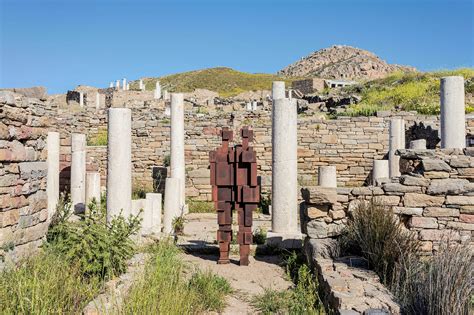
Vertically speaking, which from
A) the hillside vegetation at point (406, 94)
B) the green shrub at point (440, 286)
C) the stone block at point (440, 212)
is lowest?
the green shrub at point (440, 286)

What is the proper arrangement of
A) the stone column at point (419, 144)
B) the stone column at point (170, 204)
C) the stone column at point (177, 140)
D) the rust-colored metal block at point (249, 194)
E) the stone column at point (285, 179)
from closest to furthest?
the rust-colored metal block at point (249, 194) < the stone column at point (285, 179) < the stone column at point (170, 204) < the stone column at point (419, 144) < the stone column at point (177, 140)

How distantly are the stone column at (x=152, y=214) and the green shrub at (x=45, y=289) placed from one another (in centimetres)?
494

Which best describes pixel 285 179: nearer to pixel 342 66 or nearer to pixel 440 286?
pixel 440 286

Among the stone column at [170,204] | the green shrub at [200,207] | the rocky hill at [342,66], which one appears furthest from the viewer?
the rocky hill at [342,66]

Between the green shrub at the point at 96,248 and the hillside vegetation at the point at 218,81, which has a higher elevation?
the hillside vegetation at the point at 218,81

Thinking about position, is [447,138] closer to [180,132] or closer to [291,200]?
[291,200]

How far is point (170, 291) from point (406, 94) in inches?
894

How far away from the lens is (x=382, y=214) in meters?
6.34

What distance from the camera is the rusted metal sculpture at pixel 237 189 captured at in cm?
764

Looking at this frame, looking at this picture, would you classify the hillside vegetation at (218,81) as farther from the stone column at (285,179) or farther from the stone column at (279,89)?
Result: the stone column at (285,179)

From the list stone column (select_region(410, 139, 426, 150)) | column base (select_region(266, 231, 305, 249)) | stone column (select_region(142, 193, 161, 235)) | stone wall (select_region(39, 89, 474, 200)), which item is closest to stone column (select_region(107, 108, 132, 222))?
stone column (select_region(142, 193, 161, 235))

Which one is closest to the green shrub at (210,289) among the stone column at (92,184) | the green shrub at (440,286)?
the green shrub at (440,286)

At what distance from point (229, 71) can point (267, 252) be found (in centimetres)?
6878

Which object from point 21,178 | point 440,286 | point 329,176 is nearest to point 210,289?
point 440,286
